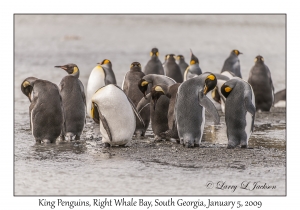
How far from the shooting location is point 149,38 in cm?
2089

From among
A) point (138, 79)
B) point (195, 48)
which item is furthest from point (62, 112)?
point (195, 48)

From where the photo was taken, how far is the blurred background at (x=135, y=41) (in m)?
14.8

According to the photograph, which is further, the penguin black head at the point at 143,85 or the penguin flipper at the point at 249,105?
the penguin black head at the point at 143,85

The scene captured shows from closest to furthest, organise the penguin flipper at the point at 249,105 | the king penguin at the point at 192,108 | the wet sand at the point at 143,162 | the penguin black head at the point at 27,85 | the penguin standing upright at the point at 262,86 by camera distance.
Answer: the wet sand at the point at 143,162 < the penguin flipper at the point at 249,105 < the king penguin at the point at 192,108 < the penguin black head at the point at 27,85 < the penguin standing upright at the point at 262,86

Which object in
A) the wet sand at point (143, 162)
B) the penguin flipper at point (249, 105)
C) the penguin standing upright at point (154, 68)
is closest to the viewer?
the wet sand at point (143, 162)

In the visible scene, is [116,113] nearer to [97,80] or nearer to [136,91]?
[136,91]

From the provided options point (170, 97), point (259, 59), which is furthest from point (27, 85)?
point (259, 59)

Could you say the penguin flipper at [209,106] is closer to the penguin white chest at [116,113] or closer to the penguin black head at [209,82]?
the penguin black head at [209,82]

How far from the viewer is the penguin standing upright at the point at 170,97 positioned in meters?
6.77

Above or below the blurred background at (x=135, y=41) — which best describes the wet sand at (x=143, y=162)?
below

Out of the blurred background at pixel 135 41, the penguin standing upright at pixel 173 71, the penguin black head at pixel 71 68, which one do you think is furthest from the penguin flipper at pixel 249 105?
the blurred background at pixel 135 41

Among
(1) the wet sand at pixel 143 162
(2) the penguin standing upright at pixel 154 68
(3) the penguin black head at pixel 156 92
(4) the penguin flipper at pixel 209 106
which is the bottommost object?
(1) the wet sand at pixel 143 162

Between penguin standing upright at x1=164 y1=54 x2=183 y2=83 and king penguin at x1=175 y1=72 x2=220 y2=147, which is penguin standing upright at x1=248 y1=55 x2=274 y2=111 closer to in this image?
penguin standing upright at x1=164 y1=54 x2=183 y2=83

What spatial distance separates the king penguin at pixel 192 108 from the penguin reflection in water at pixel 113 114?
504 millimetres
